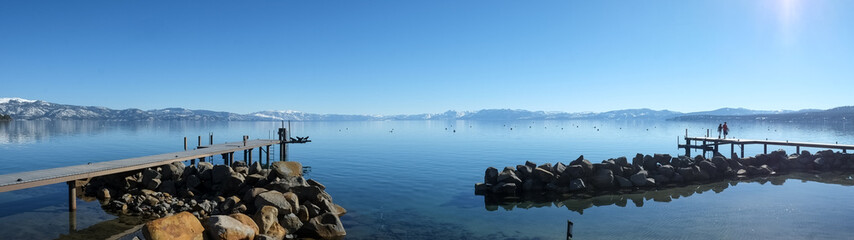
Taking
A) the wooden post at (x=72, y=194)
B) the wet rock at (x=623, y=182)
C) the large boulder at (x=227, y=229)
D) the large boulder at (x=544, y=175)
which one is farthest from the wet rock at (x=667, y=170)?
the wooden post at (x=72, y=194)

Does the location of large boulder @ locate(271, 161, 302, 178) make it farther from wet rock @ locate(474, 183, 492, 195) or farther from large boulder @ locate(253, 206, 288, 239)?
wet rock @ locate(474, 183, 492, 195)

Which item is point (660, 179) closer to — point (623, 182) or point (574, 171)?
point (623, 182)

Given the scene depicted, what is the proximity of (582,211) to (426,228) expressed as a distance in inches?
286

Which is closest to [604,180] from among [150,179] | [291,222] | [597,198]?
[597,198]

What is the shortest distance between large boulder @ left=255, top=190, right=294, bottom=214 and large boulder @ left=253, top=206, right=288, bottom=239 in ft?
1.80

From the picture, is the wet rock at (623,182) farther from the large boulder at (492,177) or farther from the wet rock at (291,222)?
the wet rock at (291,222)

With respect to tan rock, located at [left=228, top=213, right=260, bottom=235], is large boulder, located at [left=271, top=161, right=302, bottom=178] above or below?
above

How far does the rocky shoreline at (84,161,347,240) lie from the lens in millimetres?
12742

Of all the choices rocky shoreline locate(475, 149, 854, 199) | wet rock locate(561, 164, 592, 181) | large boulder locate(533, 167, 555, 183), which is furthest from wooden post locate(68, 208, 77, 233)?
wet rock locate(561, 164, 592, 181)

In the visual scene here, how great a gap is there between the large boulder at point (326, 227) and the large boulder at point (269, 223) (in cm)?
85

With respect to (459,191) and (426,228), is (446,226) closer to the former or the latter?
(426,228)

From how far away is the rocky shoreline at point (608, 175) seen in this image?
23844mm

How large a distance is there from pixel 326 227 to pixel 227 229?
3476mm

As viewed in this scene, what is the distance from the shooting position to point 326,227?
50.4 ft
